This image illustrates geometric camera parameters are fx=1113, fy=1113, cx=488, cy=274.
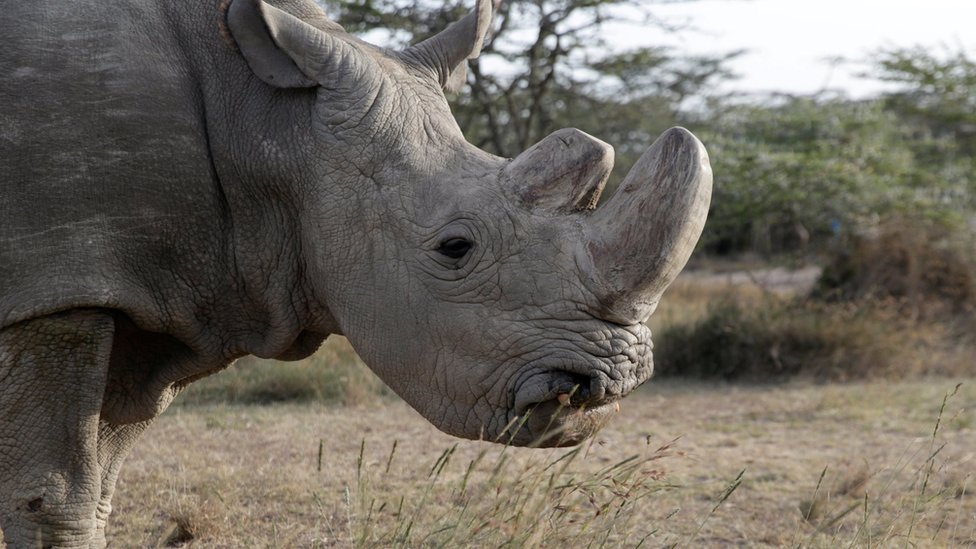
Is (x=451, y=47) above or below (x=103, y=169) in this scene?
above

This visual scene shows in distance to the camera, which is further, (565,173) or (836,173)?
(836,173)

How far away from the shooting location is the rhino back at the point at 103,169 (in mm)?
3191

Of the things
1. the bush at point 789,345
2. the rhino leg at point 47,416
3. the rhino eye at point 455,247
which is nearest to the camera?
the rhino leg at point 47,416

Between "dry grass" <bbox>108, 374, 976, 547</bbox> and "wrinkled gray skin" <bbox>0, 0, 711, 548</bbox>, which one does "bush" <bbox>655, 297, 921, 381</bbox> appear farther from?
"wrinkled gray skin" <bbox>0, 0, 711, 548</bbox>

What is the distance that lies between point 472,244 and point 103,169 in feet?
3.68

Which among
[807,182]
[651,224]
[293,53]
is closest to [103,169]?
[293,53]

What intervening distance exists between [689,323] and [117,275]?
833cm

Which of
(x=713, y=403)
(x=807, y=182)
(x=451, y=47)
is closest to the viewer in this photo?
(x=451, y=47)

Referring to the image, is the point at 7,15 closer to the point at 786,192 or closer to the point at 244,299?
the point at 244,299

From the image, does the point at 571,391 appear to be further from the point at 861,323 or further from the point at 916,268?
the point at 916,268

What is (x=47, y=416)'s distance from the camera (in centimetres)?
319

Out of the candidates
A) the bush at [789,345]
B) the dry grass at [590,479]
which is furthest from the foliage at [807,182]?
the dry grass at [590,479]

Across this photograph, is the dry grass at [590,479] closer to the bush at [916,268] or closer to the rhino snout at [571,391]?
the rhino snout at [571,391]

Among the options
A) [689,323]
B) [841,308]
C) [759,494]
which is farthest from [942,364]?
[759,494]
